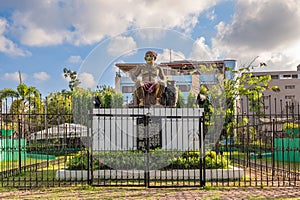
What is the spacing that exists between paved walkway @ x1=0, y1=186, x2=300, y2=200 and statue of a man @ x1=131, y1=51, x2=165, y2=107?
15.6ft

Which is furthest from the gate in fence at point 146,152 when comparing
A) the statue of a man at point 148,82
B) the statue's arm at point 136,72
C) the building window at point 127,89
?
the building window at point 127,89

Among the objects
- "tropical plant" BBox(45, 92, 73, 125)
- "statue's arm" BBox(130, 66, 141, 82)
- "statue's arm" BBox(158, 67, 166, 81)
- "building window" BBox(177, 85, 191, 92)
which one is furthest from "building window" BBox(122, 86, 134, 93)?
"building window" BBox(177, 85, 191, 92)

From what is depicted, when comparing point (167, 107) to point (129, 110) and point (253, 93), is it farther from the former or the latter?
point (253, 93)

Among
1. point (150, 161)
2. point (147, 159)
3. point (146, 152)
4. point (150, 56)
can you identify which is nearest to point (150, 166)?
point (150, 161)

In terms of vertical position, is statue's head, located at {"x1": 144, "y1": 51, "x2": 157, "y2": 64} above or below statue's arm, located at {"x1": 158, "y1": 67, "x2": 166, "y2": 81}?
above

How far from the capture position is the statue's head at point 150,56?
12.0 meters

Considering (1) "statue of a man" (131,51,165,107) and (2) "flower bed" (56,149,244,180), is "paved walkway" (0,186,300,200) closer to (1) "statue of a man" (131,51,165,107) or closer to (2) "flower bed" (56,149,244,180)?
(2) "flower bed" (56,149,244,180)

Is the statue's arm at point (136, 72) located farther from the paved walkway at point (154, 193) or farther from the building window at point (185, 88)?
the paved walkway at point (154, 193)

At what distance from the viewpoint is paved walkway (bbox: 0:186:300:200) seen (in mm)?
7316

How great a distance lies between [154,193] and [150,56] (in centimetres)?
582

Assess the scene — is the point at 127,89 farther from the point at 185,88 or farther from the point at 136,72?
the point at 185,88

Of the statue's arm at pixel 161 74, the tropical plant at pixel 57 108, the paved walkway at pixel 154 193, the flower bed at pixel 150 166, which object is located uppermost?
the statue's arm at pixel 161 74

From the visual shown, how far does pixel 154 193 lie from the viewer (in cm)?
771

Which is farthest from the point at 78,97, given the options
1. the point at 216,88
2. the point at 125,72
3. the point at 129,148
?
the point at 216,88
